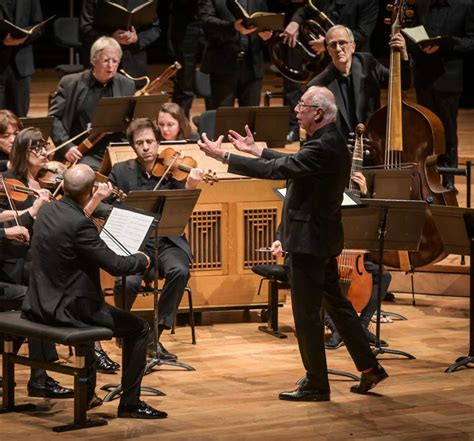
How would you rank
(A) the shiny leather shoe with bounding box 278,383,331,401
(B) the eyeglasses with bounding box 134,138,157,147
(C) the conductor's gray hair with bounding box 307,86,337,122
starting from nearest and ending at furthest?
(C) the conductor's gray hair with bounding box 307,86,337,122, (A) the shiny leather shoe with bounding box 278,383,331,401, (B) the eyeglasses with bounding box 134,138,157,147

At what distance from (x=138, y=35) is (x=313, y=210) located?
3943 millimetres

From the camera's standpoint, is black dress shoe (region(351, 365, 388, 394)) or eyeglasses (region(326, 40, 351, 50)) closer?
black dress shoe (region(351, 365, 388, 394))

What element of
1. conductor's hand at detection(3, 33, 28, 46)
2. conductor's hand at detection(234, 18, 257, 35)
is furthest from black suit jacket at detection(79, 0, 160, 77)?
conductor's hand at detection(234, 18, 257, 35)

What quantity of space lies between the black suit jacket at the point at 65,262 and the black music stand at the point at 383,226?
5.11 feet

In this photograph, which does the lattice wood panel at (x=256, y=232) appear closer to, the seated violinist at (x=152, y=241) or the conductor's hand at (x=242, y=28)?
the seated violinist at (x=152, y=241)

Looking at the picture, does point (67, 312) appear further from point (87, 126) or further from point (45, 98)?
point (45, 98)

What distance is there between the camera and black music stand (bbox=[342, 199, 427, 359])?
650 cm

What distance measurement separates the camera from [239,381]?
251 inches

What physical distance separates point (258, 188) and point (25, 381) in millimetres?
2057

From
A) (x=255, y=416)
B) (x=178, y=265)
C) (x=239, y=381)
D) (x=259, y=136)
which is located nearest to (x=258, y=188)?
(x=259, y=136)

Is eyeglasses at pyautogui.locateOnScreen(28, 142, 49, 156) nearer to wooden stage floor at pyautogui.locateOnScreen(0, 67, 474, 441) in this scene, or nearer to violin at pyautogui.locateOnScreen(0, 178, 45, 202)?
violin at pyautogui.locateOnScreen(0, 178, 45, 202)

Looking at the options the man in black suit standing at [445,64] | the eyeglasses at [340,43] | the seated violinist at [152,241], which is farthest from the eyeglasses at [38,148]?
the man in black suit standing at [445,64]

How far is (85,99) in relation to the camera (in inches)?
316

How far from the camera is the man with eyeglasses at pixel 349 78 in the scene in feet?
24.8
